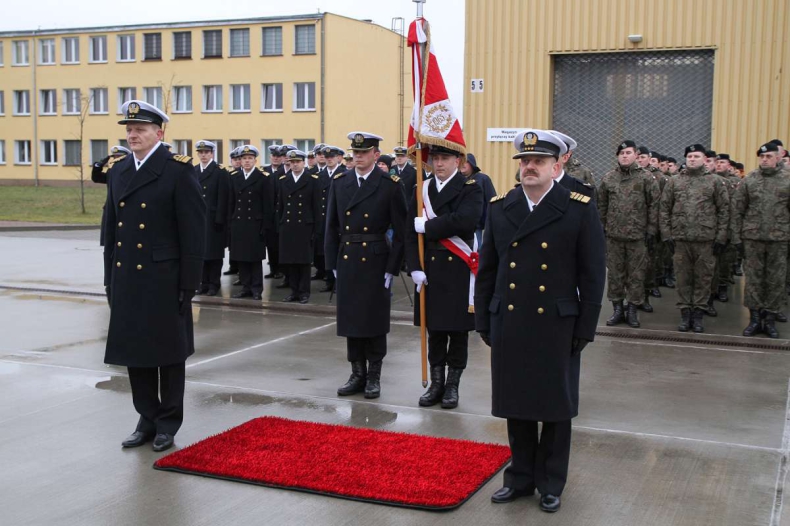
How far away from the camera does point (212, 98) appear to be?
48.5 metres

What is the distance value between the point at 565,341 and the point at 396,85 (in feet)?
152

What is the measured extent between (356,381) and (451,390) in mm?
852

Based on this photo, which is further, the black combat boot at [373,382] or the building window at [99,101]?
the building window at [99,101]

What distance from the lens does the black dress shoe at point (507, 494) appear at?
192 inches

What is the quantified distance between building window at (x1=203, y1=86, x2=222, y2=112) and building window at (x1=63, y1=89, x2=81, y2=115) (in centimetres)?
858

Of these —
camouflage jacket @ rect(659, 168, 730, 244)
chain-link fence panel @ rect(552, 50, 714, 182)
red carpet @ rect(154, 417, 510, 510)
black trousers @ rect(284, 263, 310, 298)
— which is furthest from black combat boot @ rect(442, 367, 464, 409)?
chain-link fence panel @ rect(552, 50, 714, 182)

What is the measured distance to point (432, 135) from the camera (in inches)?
280

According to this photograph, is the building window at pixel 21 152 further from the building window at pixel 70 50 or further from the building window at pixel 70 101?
the building window at pixel 70 50

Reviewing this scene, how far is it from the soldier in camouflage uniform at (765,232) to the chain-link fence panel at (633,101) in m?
5.88

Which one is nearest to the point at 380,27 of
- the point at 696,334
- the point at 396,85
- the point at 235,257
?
the point at 396,85

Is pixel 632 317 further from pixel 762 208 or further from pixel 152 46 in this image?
A: pixel 152 46

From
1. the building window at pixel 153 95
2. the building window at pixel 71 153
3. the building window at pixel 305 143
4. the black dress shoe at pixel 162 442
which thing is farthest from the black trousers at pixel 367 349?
the building window at pixel 71 153

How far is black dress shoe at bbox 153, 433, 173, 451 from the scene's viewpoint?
5762mm

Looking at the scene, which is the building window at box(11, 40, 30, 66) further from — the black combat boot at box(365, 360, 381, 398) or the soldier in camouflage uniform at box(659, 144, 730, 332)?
the black combat boot at box(365, 360, 381, 398)
